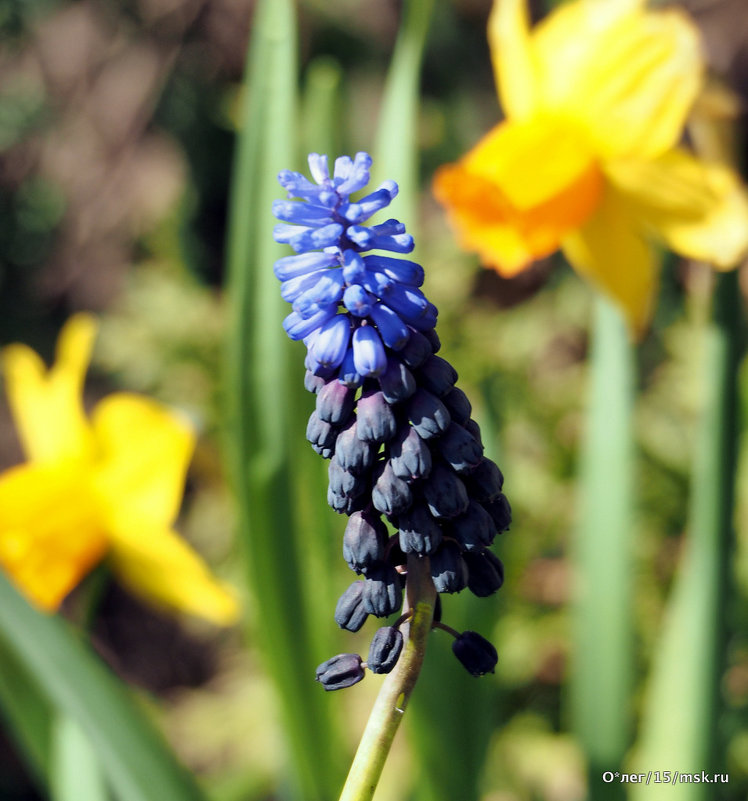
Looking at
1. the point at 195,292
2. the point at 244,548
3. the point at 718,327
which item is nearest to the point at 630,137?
the point at 718,327

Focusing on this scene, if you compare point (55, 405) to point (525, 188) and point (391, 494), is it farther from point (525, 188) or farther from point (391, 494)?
point (391, 494)

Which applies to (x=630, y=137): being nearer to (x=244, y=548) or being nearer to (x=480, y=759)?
(x=244, y=548)

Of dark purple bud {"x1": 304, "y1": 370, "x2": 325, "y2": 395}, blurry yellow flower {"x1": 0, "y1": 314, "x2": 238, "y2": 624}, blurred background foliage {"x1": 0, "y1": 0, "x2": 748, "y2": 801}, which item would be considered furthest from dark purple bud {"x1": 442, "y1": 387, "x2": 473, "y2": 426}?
blurry yellow flower {"x1": 0, "y1": 314, "x2": 238, "y2": 624}

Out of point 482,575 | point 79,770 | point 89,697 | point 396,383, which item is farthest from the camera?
point 79,770

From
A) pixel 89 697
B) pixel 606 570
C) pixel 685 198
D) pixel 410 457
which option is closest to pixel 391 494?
pixel 410 457

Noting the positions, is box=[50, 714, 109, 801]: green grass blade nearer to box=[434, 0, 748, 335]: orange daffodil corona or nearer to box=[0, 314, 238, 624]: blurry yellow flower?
box=[0, 314, 238, 624]: blurry yellow flower

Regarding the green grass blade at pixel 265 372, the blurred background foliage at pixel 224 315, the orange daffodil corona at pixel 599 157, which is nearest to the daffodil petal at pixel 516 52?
the orange daffodil corona at pixel 599 157
